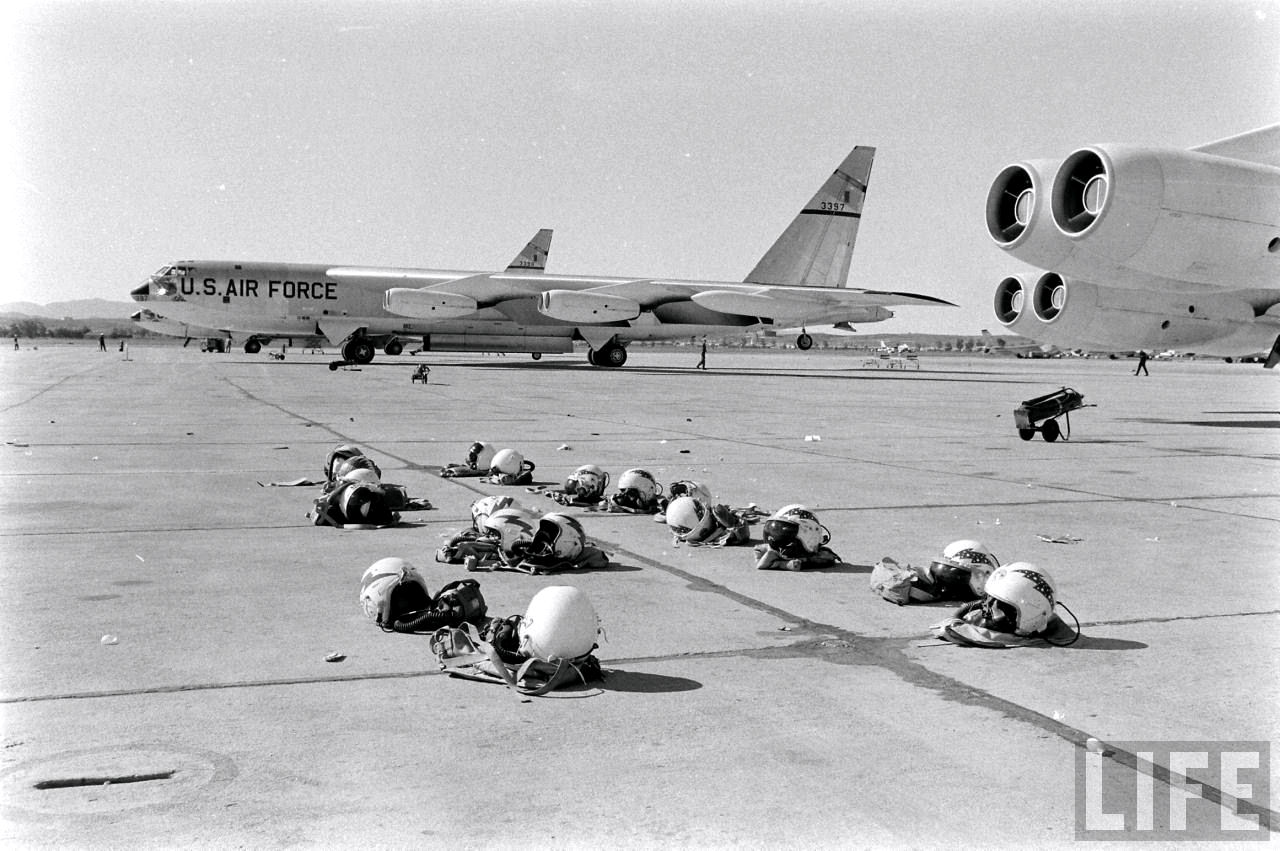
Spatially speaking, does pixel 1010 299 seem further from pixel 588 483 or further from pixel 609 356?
pixel 609 356

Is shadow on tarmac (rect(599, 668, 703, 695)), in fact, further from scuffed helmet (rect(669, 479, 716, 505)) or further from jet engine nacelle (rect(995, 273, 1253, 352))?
jet engine nacelle (rect(995, 273, 1253, 352))

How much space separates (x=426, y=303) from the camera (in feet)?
138

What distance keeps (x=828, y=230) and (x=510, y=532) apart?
41.8 metres

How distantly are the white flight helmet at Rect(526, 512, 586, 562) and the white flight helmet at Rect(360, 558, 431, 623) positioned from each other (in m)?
1.20

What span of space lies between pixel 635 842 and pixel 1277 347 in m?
18.0

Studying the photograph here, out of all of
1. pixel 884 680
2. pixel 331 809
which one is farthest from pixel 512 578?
pixel 331 809

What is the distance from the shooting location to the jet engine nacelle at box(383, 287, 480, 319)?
41.4 metres

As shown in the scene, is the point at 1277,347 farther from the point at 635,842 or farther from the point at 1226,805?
the point at 635,842

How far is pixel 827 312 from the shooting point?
146 feet

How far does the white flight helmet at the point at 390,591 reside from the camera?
522 centimetres

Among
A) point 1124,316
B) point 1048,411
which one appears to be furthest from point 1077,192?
point 1124,316

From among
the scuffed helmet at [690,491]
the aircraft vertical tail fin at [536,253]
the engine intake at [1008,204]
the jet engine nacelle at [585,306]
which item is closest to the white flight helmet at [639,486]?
the scuffed helmet at [690,491]

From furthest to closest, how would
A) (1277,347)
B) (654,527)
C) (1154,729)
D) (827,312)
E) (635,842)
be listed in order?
(827,312), (1277,347), (654,527), (1154,729), (635,842)

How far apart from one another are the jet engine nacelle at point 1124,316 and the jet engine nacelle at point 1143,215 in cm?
181
